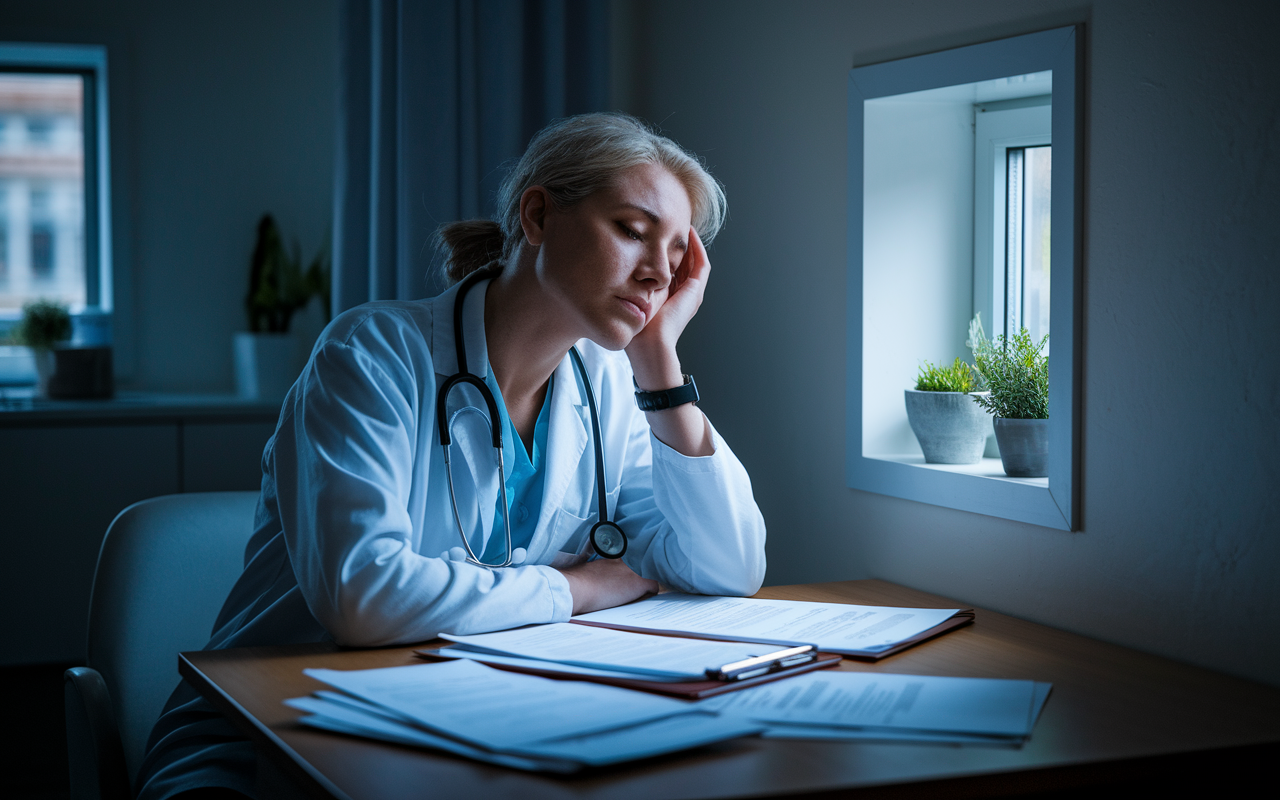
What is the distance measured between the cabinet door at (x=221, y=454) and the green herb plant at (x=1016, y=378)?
200 centimetres

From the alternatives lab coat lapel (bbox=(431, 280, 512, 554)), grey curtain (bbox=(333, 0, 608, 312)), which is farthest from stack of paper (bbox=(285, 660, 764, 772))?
grey curtain (bbox=(333, 0, 608, 312))

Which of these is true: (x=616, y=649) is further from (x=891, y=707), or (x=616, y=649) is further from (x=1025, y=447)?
(x=1025, y=447)

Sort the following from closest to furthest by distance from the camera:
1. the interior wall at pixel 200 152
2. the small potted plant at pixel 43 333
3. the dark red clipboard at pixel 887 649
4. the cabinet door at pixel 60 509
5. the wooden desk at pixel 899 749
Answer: the wooden desk at pixel 899 749 → the dark red clipboard at pixel 887 649 → the cabinet door at pixel 60 509 → the small potted plant at pixel 43 333 → the interior wall at pixel 200 152

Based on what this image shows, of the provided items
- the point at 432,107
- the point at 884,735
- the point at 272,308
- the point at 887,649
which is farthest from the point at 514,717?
the point at 272,308

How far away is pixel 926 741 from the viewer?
34.6 inches

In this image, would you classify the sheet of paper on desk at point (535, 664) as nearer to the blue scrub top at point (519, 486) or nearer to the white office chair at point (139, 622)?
the blue scrub top at point (519, 486)

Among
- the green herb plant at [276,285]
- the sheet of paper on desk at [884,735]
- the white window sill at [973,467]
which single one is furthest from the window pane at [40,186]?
the sheet of paper on desk at [884,735]

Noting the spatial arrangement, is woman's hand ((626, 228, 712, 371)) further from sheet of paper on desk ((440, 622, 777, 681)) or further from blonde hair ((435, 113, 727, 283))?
sheet of paper on desk ((440, 622, 777, 681))

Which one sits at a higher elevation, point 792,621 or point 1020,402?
point 1020,402

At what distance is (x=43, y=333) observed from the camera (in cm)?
302

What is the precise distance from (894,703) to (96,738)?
93 cm

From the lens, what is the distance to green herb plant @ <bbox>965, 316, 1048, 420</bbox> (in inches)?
59.0

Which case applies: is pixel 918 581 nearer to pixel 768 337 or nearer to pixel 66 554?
pixel 768 337

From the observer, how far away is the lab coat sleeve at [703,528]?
1.43 m
